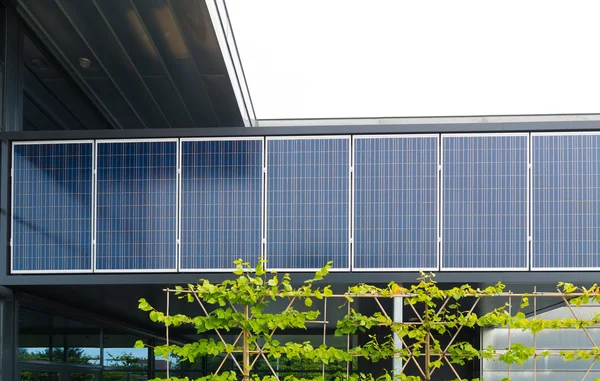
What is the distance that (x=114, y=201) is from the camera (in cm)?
849

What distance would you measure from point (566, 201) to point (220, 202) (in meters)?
3.76

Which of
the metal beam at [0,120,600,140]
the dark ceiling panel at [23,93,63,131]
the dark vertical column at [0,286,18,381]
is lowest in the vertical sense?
the dark vertical column at [0,286,18,381]

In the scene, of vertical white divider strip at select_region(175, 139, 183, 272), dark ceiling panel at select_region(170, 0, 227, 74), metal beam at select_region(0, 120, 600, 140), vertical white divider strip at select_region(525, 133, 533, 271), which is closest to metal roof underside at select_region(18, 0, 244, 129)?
dark ceiling panel at select_region(170, 0, 227, 74)

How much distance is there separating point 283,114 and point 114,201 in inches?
305

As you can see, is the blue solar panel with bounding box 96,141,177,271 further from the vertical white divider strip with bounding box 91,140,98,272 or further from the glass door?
the glass door

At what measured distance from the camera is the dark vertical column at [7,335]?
324 inches

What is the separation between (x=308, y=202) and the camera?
8.43 metres

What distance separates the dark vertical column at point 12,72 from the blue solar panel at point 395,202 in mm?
3832

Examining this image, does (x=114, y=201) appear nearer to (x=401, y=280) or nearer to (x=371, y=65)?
(x=401, y=280)

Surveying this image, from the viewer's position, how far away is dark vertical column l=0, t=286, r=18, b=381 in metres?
8.22

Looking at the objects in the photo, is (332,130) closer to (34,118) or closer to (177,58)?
(177,58)

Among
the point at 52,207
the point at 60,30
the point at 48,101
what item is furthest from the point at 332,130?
the point at 48,101

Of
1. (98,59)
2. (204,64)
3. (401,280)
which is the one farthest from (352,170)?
(98,59)

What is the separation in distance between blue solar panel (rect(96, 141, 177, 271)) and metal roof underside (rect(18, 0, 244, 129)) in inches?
49.5
